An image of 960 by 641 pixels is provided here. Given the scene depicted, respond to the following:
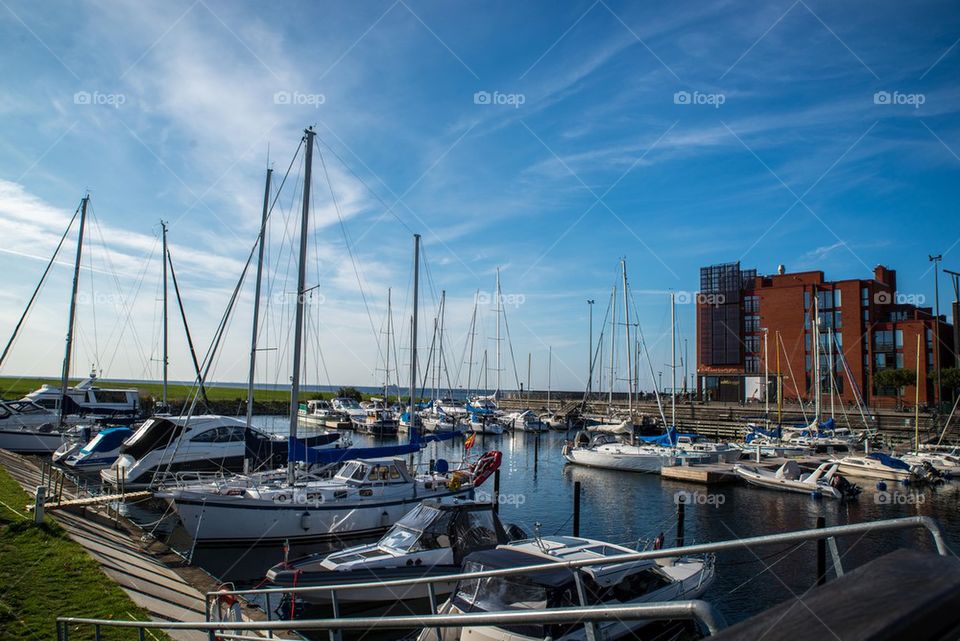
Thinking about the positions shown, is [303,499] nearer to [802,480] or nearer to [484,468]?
[484,468]

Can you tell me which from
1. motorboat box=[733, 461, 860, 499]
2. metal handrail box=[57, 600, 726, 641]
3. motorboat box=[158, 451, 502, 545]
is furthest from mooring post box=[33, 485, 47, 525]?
A: motorboat box=[733, 461, 860, 499]

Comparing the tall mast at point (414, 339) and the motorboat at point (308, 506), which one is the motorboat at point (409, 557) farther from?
the tall mast at point (414, 339)

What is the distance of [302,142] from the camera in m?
24.3

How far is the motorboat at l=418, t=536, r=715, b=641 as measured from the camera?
32.1 ft

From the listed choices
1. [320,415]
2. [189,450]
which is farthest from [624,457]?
[320,415]

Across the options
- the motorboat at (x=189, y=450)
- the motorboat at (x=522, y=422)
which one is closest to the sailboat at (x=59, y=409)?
the motorboat at (x=189, y=450)

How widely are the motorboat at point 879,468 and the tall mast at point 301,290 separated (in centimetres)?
3445

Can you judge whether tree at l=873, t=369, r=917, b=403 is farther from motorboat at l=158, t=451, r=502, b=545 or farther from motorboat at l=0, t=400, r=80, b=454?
motorboat at l=0, t=400, r=80, b=454

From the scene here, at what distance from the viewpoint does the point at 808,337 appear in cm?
7775

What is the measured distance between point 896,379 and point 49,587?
246 ft

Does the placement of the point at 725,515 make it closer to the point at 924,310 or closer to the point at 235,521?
the point at 235,521

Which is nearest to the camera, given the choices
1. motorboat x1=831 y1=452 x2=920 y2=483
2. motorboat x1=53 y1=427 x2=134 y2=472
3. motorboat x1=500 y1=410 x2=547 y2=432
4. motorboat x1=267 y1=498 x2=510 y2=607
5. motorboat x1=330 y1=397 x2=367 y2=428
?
motorboat x1=267 y1=498 x2=510 y2=607

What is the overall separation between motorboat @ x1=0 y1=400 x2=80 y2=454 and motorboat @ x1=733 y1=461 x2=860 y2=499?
42.2 metres

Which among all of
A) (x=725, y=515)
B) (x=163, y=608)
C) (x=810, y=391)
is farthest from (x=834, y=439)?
(x=163, y=608)
